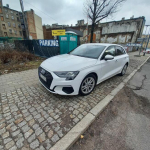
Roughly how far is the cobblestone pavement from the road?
37cm

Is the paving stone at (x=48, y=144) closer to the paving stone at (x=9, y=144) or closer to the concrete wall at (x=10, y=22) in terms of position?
the paving stone at (x=9, y=144)

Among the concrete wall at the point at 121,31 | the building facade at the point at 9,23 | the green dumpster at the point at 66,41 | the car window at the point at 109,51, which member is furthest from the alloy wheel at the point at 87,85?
the building facade at the point at 9,23

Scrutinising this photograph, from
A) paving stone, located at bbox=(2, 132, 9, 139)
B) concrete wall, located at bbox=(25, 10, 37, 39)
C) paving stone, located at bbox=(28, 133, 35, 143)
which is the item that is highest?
concrete wall, located at bbox=(25, 10, 37, 39)

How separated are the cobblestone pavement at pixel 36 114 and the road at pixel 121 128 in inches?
14.6

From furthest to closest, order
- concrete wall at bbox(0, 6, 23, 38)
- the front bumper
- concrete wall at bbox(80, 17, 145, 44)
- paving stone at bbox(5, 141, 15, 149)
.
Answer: concrete wall at bbox(0, 6, 23, 38) < concrete wall at bbox(80, 17, 145, 44) < the front bumper < paving stone at bbox(5, 141, 15, 149)

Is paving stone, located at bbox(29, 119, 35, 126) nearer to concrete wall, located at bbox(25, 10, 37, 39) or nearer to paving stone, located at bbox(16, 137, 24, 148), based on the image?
paving stone, located at bbox(16, 137, 24, 148)

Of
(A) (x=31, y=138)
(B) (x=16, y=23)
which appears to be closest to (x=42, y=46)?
(A) (x=31, y=138)

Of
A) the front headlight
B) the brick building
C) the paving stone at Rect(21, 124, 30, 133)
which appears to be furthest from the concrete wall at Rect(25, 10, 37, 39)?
the paving stone at Rect(21, 124, 30, 133)

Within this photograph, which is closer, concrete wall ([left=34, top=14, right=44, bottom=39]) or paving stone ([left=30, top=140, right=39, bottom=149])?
paving stone ([left=30, top=140, right=39, bottom=149])

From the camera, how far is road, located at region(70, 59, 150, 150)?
149 centimetres

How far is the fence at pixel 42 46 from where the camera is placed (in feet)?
20.6

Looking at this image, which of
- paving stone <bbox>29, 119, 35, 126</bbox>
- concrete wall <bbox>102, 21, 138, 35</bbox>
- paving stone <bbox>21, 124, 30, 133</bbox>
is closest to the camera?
paving stone <bbox>21, 124, 30, 133</bbox>

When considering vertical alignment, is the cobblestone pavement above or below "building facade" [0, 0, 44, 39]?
below

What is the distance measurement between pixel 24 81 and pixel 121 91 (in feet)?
12.7
